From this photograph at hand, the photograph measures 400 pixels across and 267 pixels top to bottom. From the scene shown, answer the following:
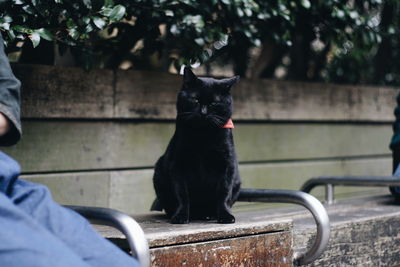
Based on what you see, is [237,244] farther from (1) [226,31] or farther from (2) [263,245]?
(1) [226,31]

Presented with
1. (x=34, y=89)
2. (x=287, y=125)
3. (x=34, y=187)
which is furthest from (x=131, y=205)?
(x=34, y=187)

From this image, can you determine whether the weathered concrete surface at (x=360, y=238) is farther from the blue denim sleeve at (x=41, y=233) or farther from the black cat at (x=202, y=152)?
the blue denim sleeve at (x=41, y=233)

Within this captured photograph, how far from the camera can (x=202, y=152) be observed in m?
2.19

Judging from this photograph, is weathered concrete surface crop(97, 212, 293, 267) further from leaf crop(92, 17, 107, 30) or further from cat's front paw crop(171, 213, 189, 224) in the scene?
leaf crop(92, 17, 107, 30)

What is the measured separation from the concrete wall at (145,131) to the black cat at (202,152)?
3.64 feet

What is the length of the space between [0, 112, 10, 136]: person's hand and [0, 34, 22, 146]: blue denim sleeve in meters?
0.01

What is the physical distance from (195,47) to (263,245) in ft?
4.99

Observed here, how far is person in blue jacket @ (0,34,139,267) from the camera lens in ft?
3.80

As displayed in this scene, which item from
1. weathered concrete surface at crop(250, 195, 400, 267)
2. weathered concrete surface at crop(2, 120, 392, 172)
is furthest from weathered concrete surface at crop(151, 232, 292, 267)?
weathered concrete surface at crop(2, 120, 392, 172)

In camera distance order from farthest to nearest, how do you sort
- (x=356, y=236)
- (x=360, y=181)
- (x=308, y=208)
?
1. (x=360, y=181)
2. (x=356, y=236)
3. (x=308, y=208)

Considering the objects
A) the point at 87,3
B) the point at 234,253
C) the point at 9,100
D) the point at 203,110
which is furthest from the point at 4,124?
the point at 87,3

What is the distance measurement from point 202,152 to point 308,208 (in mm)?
455

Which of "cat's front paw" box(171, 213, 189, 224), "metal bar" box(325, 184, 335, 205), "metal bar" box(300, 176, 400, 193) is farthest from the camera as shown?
"metal bar" box(325, 184, 335, 205)

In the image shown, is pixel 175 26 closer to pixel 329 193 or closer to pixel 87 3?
pixel 87 3
